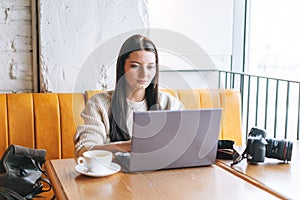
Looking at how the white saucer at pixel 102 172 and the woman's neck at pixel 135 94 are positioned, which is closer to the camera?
the white saucer at pixel 102 172

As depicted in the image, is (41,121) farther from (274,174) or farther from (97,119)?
(274,174)

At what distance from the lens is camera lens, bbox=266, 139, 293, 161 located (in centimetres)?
154

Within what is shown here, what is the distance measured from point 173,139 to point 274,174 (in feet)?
1.24

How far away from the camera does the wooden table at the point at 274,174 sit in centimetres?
127

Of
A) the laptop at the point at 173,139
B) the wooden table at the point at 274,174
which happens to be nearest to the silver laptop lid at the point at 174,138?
the laptop at the point at 173,139

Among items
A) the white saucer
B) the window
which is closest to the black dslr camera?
the white saucer

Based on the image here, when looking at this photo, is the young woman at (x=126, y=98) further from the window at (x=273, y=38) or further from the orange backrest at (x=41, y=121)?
the window at (x=273, y=38)

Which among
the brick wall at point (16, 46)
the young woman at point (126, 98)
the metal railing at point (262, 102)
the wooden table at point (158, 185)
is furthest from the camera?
the metal railing at point (262, 102)

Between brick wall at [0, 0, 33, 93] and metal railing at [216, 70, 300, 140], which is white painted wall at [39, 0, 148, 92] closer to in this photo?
brick wall at [0, 0, 33, 93]

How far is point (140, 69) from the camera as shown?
180 cm

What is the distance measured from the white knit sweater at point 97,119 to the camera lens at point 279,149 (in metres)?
0.56

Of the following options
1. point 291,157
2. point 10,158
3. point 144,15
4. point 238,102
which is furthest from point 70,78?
point 291,157

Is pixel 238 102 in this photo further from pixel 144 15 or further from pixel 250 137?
pixel 250 137

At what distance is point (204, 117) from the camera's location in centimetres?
142
